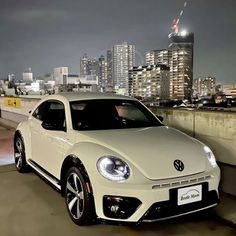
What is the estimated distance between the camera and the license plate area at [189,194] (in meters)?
3.22

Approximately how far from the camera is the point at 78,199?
3551 mm

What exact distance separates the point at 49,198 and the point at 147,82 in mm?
36026

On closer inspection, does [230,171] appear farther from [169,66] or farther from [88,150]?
[169,66]

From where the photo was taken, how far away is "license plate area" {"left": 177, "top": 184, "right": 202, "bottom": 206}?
10.6 ft

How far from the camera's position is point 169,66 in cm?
4134

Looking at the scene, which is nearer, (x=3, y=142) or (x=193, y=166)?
(x=193, y=166)

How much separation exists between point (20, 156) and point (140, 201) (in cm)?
331

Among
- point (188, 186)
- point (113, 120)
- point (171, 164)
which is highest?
point (113, 120)

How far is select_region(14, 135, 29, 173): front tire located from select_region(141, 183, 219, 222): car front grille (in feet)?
10.4

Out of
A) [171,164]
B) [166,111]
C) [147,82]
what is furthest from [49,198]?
[147,82]

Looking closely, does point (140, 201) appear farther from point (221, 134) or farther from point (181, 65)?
point (181, 65)

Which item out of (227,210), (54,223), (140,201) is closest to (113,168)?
(140,201)

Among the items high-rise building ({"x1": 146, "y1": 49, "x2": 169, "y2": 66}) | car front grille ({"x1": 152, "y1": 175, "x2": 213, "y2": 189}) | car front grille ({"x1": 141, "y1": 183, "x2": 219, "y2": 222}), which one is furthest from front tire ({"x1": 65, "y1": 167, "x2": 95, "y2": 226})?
high-rise building ({"x1": 146, "y1": 49, "x2": 169, "y2": 66})

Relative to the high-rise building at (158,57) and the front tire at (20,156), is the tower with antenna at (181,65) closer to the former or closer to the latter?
the high-rise building at (158,57)
